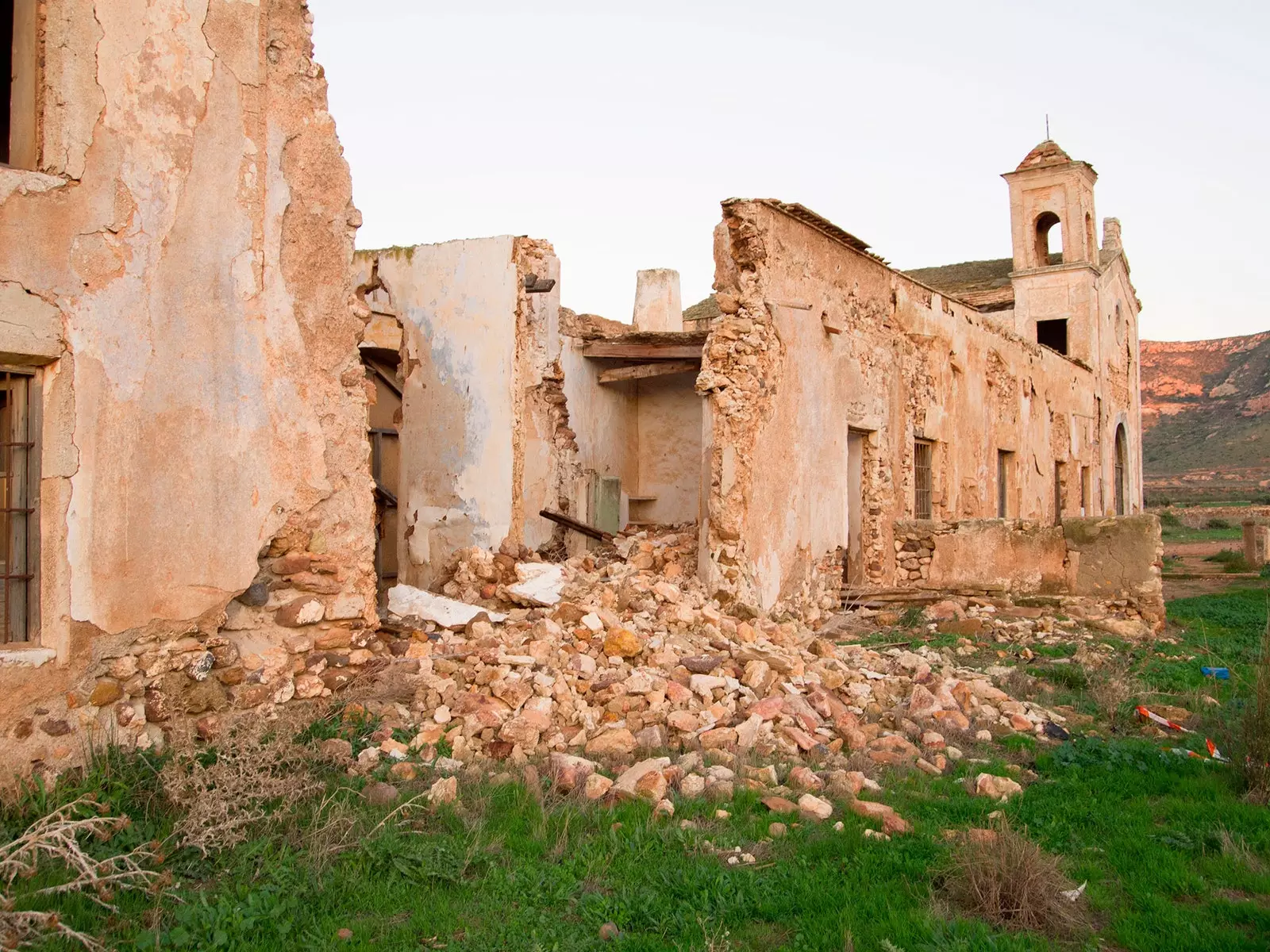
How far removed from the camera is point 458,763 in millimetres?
5098

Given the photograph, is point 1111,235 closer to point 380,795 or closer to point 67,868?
point 380,795

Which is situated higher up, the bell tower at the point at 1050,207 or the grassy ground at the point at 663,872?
the bell tower at the point at 1050,207

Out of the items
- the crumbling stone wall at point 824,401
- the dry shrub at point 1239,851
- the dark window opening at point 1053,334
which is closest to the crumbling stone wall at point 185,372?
the crumbling stone wall at point 824,401

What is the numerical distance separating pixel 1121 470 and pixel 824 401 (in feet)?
62.1

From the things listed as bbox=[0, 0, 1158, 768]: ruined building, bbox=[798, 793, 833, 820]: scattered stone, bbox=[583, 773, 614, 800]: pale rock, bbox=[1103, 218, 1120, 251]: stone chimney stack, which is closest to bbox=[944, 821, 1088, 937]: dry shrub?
bbox=[798, 793, 833, 820]: scattered stone

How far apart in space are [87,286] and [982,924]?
484 centimetres

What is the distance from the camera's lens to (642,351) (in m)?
12.8

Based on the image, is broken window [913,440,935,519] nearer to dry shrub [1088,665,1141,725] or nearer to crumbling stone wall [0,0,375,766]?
dry shrub [1088,665,1141,725]

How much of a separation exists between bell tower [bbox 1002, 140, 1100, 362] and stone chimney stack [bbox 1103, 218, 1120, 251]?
1.83 metres

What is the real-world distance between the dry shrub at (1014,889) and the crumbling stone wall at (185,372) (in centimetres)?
371

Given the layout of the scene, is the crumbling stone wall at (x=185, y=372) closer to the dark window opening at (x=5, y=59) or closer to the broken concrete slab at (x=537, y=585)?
the dark window opening at (x=5, y=59)

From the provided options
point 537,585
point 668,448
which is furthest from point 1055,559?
point 537,585

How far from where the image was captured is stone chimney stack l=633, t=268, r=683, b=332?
15.6 meters

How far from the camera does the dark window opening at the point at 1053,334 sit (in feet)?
79.9
